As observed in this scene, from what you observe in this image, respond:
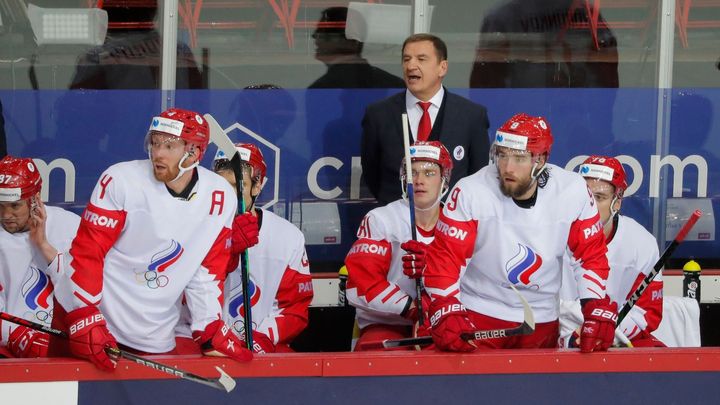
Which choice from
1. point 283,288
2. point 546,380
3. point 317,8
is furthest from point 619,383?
point 317,8

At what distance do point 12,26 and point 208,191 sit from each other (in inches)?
74.9

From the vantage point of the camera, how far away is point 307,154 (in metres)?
5.57

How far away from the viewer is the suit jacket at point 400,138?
5129mm

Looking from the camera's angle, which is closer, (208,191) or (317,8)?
(208,191)

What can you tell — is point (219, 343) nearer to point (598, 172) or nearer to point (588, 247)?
point (588, 247)

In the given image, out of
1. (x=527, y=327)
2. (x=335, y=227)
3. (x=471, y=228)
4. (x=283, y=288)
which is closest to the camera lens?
(x=527, y=327)

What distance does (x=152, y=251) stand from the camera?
12.8 feet

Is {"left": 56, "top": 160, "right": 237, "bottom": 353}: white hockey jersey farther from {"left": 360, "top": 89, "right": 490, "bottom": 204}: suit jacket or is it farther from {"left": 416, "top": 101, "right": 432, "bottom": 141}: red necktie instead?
{"left": 416, "top": 101, "right": 432, "bottom": 141}: red necktie

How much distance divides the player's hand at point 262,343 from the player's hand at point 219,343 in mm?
644

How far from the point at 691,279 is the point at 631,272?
736 millimetres

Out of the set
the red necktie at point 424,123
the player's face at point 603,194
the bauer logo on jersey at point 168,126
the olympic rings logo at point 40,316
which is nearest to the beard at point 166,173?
the bauer logo on jersey at point 168,126

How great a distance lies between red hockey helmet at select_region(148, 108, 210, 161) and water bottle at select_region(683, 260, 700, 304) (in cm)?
251

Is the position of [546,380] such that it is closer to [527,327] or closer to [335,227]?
[527,327]

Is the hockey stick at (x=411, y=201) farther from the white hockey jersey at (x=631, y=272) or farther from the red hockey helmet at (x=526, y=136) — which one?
the white hockey jersey at (x=631, y=272)
